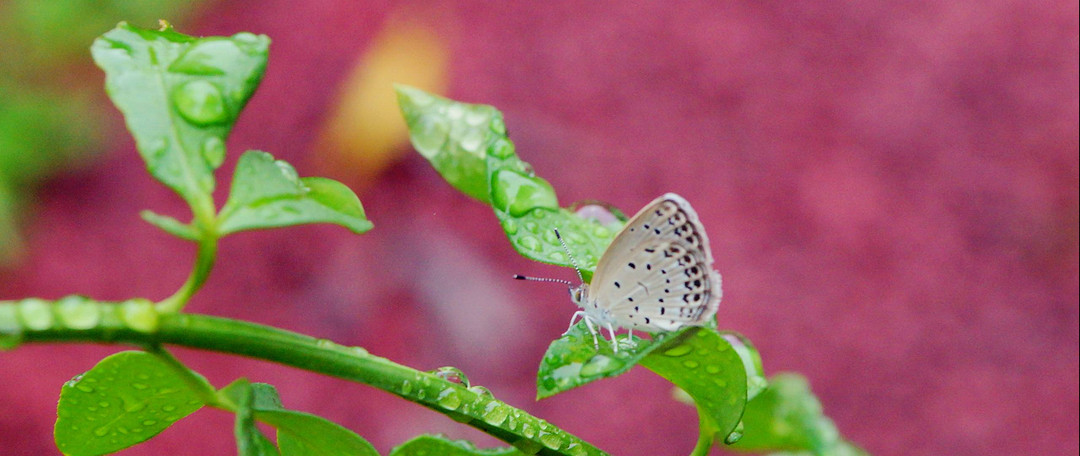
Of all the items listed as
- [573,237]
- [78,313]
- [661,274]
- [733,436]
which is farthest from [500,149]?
[78,313]

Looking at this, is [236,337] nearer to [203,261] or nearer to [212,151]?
[203,261]

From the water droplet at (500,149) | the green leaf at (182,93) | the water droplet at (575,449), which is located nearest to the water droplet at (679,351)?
the water droplet at (575,449)

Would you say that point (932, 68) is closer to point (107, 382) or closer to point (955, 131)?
point (955, 131)

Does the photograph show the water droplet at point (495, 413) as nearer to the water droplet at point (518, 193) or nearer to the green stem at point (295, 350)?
the green stem at point (295, 350)

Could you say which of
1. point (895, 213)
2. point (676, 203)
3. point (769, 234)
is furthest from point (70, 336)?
point (895, 213)

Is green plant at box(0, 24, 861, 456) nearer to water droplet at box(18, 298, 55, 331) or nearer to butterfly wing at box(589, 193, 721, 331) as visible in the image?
water droplet at box(18, 298, 55, 331)
